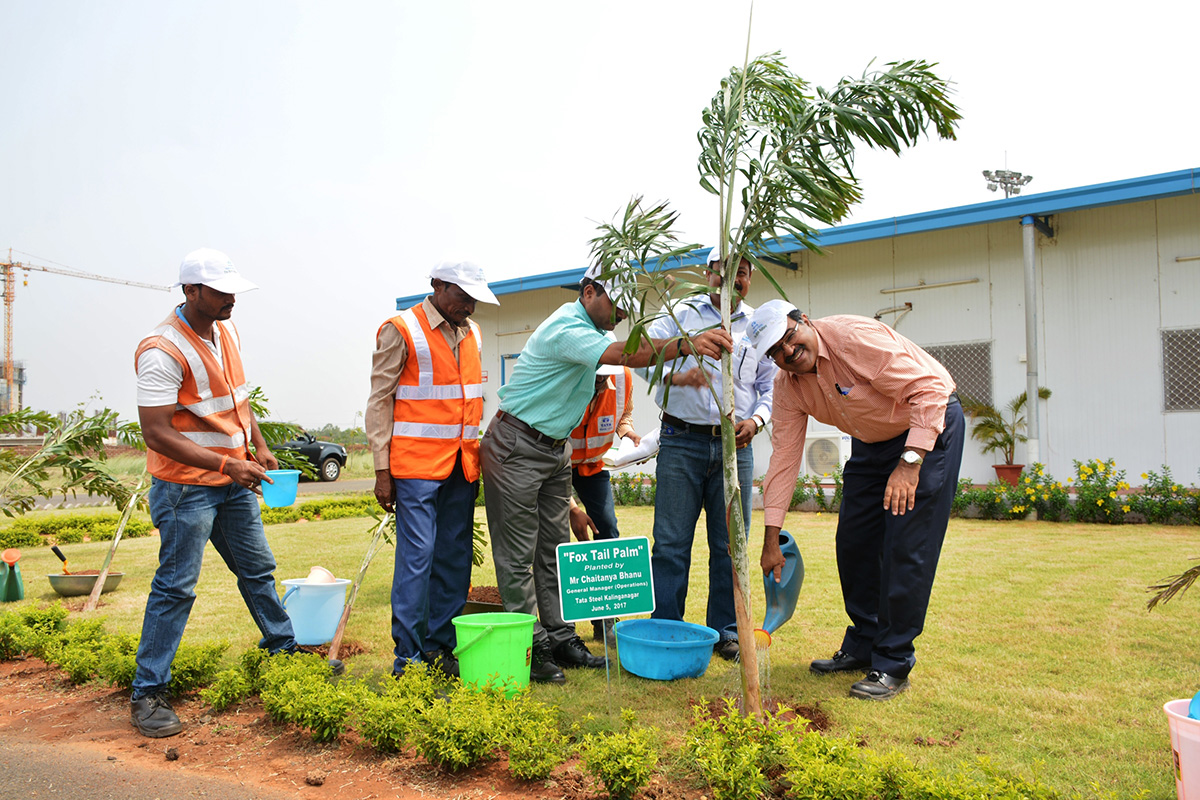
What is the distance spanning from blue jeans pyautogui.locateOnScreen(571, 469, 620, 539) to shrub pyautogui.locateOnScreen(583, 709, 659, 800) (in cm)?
261

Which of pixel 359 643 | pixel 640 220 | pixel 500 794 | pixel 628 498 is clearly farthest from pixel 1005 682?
pixel 628 498

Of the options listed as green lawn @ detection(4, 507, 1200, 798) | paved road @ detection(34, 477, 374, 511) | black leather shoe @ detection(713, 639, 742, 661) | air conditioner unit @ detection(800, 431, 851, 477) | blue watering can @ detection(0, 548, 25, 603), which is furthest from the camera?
paved road @ detection(34, 477, 374, 511)

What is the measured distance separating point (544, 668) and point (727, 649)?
111 centimetres

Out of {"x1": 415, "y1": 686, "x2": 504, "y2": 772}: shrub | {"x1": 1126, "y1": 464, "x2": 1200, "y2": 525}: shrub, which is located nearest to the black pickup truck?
{"x1": 1126, "y1": 464, "x2": 1200, "y2": 525}: shrub

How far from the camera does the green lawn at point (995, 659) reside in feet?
10.1

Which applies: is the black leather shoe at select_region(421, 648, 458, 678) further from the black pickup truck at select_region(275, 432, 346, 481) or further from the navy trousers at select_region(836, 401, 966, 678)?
the black pickup truck at select_region(275, 432, 346, 481)

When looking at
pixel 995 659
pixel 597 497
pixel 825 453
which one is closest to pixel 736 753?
pixel 995 659

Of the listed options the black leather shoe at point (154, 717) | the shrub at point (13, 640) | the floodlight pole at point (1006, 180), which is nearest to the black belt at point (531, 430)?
the black leather shoe at point (154, 717)

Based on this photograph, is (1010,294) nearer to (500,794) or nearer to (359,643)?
(359,643)

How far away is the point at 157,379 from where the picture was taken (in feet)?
11.8

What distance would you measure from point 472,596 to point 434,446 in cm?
183

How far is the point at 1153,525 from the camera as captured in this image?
32.3ft

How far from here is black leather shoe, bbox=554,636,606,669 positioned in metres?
4.41

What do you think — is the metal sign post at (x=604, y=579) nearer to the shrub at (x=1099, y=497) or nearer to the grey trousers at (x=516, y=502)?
the grey trousers at (x=516, y=502)
